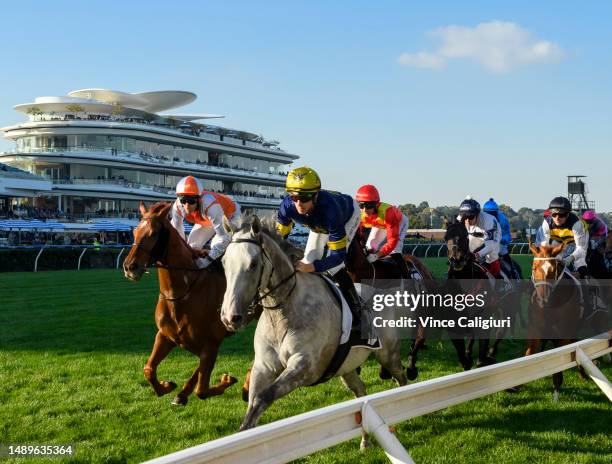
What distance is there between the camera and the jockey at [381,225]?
707cm

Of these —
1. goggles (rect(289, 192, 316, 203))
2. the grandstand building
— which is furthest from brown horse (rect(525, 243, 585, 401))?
the grandstand building

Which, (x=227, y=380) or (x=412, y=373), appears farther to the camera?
(x=412, y=373)

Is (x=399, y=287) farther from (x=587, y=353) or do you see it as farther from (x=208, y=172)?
(x=208, y=172)

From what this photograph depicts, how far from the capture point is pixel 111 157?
57.4 metres

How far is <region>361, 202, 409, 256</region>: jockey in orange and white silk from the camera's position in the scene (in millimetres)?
7171

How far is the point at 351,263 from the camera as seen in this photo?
251 inches

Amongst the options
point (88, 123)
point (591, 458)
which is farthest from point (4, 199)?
point (591, 458)

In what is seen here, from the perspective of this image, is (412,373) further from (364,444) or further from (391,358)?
(364,444)

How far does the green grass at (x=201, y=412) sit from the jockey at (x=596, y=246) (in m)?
Result: 1.42

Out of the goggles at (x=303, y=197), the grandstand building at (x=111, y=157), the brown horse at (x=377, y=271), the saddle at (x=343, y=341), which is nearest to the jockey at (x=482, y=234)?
the brown horse at (x=377, y=271)

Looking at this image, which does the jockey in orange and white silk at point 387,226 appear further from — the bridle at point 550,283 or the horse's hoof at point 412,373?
the bridle at point 550,283

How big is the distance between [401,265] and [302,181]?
2639mm

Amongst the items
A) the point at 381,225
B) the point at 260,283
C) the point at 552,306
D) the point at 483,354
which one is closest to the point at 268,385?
the point at 260,283
